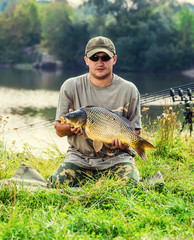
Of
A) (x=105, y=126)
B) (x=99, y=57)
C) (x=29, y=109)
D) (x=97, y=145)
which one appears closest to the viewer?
(x=105, y=126)

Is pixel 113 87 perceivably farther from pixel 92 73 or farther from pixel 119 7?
pixel 119 7

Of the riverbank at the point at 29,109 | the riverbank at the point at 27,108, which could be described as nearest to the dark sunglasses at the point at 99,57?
the riverbank at the point at 27,108

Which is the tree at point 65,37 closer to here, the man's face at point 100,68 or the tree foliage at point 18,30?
the tree foliage at point 18,30

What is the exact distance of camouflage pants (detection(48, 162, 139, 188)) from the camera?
2855 mm

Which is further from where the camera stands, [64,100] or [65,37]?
[65,37]

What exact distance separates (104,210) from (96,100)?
3.09 ft

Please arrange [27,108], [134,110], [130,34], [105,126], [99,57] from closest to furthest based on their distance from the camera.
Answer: [105,126], [99,57], [134,110], [27,108], [130,34]

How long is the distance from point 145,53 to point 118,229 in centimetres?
3225

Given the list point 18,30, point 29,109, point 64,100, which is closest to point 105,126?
point 64,100

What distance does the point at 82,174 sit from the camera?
298cm

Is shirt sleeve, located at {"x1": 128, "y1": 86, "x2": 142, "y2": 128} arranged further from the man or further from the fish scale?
the fish scale

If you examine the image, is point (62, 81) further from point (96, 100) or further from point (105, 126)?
point (105, 126)

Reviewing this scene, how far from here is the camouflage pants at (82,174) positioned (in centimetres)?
286

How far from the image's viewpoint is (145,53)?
33.3 m
